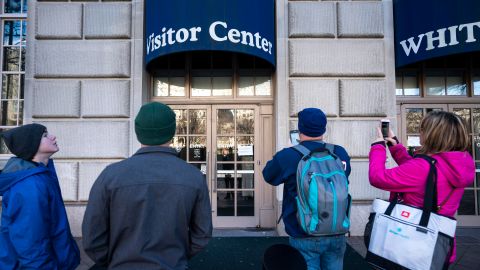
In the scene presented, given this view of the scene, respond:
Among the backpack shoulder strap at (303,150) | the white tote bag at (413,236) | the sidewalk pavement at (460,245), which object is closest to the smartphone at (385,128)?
the white tote bag at (413,236)

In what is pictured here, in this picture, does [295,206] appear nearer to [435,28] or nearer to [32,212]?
[32,212]

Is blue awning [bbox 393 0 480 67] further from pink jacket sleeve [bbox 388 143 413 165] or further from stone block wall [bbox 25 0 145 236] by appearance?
stone block wall [bbox 25 0 145 236]

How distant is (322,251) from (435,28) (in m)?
4.66

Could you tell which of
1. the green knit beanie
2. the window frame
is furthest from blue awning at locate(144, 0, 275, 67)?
the green knit beanie

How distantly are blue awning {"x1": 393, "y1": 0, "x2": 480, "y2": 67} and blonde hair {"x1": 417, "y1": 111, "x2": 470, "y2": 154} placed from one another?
12.0 ft

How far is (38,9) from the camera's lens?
19.4 feet

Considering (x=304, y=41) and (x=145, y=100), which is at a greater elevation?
(x=304, y=41)

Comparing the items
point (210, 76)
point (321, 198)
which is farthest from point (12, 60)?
point (321, 198)

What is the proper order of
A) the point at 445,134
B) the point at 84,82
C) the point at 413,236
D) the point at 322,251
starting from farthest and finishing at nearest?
the point at 84,82 < the point at 322,251 < the point at 445,134 < the point at 413,236

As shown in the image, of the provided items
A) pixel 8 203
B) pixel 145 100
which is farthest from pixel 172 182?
pixel 145 100

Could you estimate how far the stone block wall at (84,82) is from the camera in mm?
5777

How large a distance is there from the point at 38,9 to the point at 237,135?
437 cm

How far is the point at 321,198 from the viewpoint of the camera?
215cm

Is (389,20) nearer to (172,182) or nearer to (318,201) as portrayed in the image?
(318,201)
